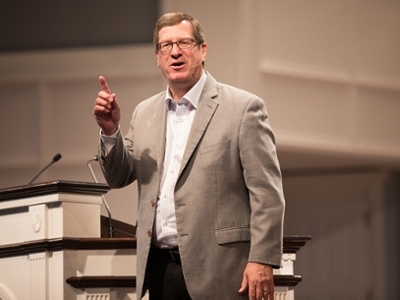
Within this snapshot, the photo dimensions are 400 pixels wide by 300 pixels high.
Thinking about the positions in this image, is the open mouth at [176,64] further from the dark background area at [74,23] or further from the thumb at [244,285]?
the dark background area at [74,23]

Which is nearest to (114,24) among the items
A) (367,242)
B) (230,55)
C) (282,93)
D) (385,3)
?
(230,55)

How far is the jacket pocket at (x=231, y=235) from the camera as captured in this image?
7.47ft

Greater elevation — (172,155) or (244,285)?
(172,155)

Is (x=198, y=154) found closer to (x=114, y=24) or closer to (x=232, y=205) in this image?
(x=232, y=205)

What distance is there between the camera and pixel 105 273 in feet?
9.73

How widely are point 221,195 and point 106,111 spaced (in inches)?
18.0

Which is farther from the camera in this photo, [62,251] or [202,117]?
[62,251]

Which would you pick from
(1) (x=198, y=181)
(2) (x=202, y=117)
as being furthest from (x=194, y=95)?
(1) (x=198, y=181)

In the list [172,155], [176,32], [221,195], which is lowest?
[221,195]

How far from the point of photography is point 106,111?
238 centimetres

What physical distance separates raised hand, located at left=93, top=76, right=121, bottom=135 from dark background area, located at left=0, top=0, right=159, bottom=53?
16.6 ft

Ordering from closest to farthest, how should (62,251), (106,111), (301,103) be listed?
(106,111) < (62,251) < (301,103)

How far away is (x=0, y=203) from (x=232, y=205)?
1243 millimetres

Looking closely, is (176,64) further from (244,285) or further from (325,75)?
(325,75)
